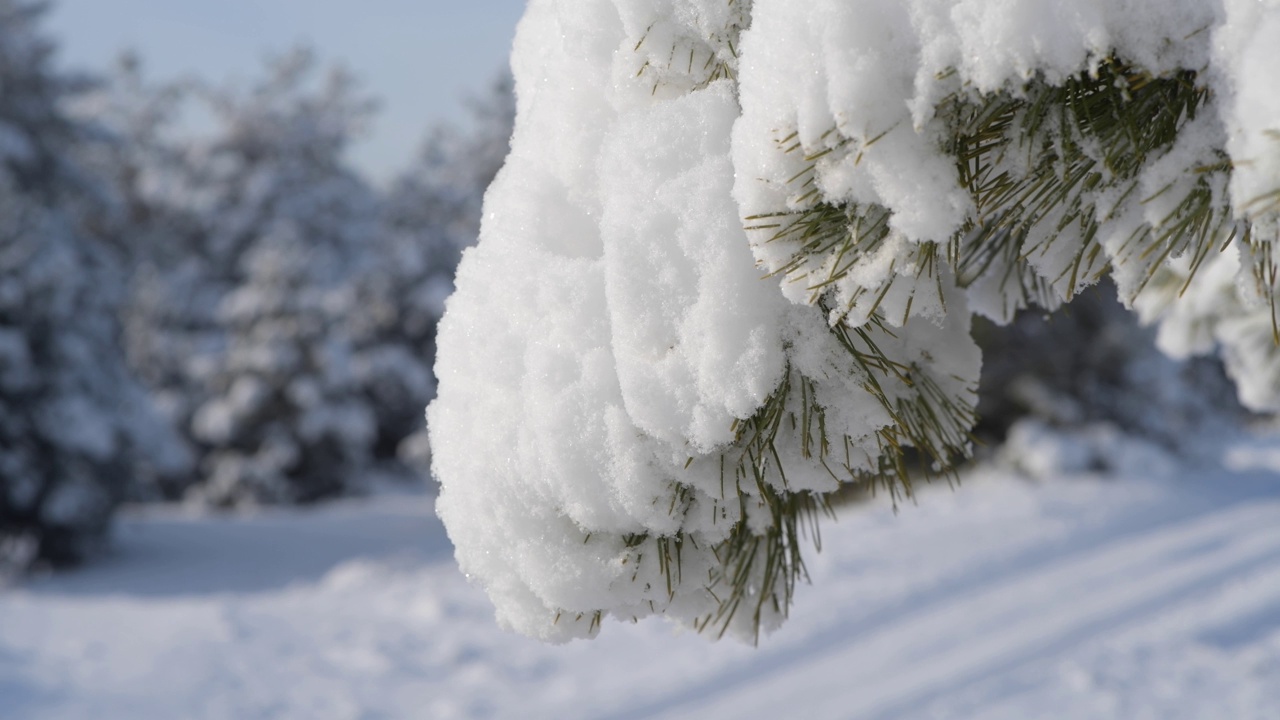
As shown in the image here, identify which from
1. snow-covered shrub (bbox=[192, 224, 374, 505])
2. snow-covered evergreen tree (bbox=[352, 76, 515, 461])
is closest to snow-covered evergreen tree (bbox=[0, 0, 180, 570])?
snow-covered shrub (bbox=[192, 224, 374, 505])

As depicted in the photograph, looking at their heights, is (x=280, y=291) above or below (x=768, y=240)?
above

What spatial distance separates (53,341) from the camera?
1220 centimetres

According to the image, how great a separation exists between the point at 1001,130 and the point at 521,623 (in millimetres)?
1069

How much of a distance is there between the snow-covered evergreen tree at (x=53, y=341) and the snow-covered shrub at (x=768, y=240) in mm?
12431

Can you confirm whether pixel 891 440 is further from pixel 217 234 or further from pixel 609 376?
pixel 217 234

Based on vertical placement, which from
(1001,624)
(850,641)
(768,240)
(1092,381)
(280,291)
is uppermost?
(280,291)

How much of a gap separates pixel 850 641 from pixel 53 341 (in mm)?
11307

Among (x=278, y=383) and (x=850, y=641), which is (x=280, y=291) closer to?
Answer: (x=278, y=383)

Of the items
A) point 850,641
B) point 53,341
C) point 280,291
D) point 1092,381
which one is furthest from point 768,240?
point 280,291

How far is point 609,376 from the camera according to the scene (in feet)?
4.46

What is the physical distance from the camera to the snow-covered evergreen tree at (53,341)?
11.6 meters

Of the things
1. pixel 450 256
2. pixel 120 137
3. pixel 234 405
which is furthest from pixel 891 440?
pixel 450 256

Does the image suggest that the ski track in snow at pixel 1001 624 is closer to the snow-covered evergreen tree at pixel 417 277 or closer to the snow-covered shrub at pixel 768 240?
the snow-covered shrub at pixel 768 240

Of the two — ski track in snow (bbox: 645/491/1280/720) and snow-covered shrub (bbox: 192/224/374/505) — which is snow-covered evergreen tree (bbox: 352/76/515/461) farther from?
ski track in snow (bbox: 645/491/1280/720)
